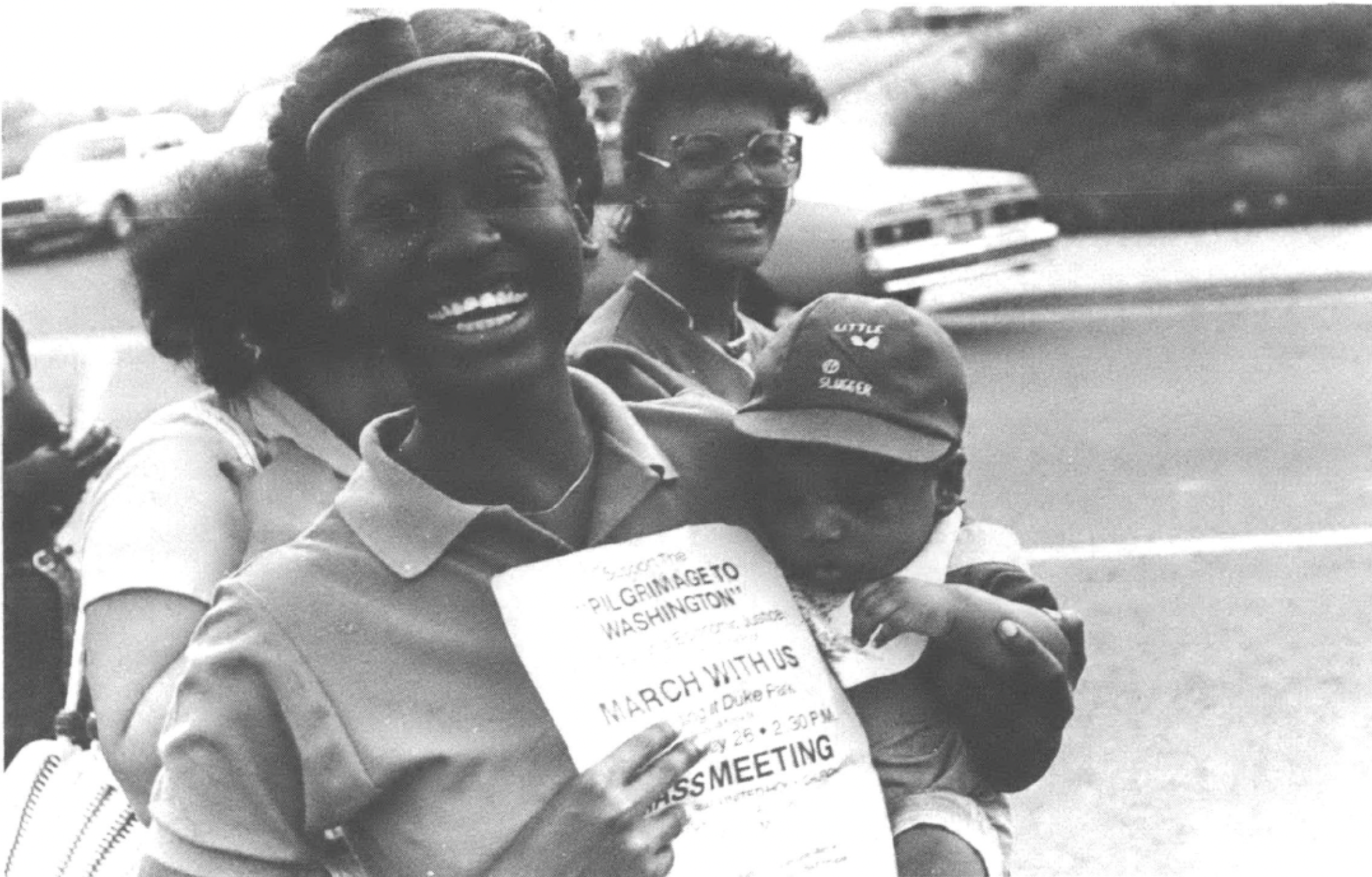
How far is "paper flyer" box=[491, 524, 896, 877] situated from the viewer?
1299 mm

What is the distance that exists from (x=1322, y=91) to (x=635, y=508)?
1.52 meters

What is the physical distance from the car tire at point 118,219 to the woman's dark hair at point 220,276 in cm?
6

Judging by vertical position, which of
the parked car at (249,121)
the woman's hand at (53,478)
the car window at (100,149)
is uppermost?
the parked car at (249,121)

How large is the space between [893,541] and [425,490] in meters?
0.46

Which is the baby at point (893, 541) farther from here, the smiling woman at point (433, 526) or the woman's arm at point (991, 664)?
the smiling woman at point (433, 526)

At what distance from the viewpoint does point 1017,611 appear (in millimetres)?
1500

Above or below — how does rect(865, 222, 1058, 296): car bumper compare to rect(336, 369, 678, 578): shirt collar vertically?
below

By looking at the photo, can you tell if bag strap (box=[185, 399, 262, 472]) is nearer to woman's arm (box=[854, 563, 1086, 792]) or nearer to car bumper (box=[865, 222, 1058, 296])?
woman's arm (box=[854, 563, 1086, 792])

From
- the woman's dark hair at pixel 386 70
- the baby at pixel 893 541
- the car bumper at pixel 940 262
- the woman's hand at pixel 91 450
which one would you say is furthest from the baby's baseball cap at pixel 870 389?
the woman's hand at pixel 91 450

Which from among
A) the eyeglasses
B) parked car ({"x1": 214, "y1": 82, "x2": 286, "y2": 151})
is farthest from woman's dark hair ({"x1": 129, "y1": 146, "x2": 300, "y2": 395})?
the eyeglasses

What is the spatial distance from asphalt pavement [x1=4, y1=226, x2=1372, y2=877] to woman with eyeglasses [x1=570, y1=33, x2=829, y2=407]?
0.39 metres

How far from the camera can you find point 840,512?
1.53m

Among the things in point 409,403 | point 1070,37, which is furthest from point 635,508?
point 1070,37

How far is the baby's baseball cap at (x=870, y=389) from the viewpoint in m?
1.54
